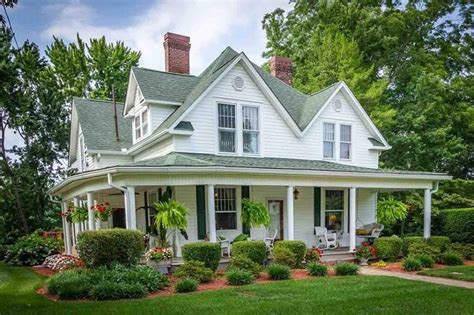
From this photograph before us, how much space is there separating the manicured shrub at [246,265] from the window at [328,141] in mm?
7291

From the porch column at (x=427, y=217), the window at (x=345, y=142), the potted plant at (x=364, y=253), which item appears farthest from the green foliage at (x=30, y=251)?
the porch column at (x=427, y=217)

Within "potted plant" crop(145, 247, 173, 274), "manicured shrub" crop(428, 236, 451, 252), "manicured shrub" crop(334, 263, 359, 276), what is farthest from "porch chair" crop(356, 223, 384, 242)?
"potted plant" crop(145, 247, 173, 274)

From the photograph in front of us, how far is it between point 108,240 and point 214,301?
3.58m

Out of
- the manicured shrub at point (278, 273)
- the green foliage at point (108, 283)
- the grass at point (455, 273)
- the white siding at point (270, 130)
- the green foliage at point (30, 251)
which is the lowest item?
the green foliage at point (30, 251)

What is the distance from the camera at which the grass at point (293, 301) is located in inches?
255

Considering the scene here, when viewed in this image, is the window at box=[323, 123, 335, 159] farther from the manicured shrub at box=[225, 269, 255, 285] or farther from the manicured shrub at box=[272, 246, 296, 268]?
the manicured shrub at box=[225, 269, 255, 285]

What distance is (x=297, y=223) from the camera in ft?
49.0

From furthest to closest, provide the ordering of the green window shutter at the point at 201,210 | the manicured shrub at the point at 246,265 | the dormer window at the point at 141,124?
1. the dormer window at the point at 141,124
2. the green window shutter at the point at 201,210
3. the manicured shrub at the point at 246,265

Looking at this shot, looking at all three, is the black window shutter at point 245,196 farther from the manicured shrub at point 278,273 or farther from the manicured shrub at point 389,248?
the manicured shrub at point 389,248

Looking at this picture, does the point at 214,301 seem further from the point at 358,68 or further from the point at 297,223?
the point at 358,68

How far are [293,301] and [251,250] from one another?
3910 millimetres

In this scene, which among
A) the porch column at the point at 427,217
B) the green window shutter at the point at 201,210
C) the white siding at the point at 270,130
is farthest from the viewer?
the porch column at the point at 427,217

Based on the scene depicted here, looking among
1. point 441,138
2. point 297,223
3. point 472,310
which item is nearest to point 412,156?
point 441,138

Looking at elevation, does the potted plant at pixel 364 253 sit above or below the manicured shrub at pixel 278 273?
below
